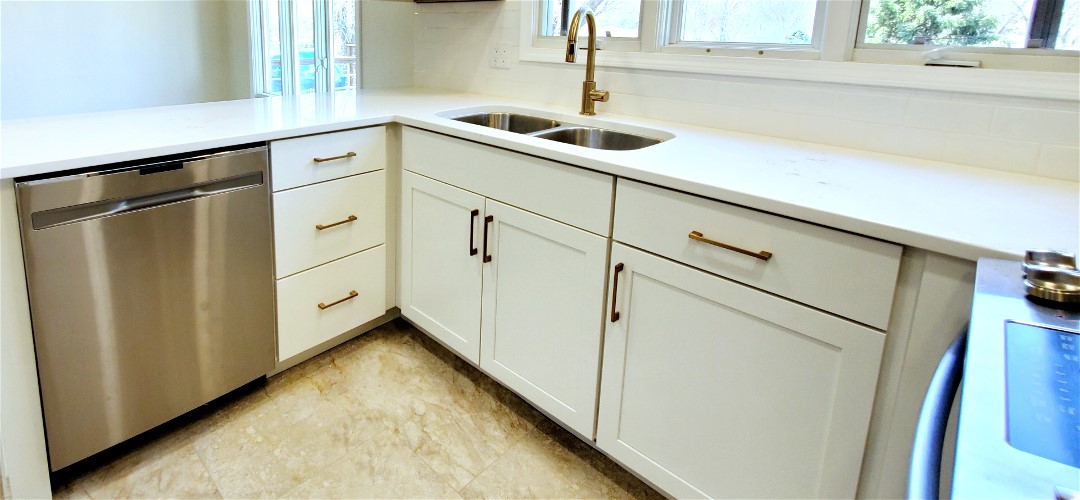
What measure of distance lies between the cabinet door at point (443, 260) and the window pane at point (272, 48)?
2.44 meters

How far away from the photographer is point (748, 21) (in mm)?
1951

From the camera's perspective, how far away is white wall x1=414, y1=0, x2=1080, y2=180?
1.46 metres

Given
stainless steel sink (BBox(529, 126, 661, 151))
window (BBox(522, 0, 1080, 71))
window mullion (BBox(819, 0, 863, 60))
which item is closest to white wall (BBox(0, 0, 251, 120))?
window (BBox(522, 0, 1080, 71))

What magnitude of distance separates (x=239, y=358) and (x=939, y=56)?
206 cm

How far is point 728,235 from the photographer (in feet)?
4.21

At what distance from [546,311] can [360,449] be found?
2.21 feet

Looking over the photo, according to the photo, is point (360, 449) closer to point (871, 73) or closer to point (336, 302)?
point (336, 302)

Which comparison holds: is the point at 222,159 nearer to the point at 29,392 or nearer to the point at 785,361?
the point at 29,392

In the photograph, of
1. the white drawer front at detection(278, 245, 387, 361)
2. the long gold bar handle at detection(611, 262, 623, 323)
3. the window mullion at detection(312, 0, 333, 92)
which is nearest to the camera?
the long gold bar handle at detection(611, 262, 623, 323)

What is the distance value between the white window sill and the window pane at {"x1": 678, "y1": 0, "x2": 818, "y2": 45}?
90 millimetres

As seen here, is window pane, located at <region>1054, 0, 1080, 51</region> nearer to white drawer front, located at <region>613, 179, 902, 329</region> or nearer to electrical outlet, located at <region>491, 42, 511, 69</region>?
white drawer front, located at <region>613, 179, 902, 329</region>

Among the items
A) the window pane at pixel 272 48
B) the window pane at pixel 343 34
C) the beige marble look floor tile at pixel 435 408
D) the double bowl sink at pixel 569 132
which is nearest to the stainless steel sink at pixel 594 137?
the double bowl sink at pixel 569 132

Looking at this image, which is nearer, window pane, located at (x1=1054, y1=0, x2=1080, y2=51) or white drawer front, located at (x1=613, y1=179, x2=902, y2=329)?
white drawer front, located at (x1=613, y1=179, x2=902, y2=329)

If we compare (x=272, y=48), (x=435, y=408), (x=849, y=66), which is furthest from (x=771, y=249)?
(x=272, y=48)
